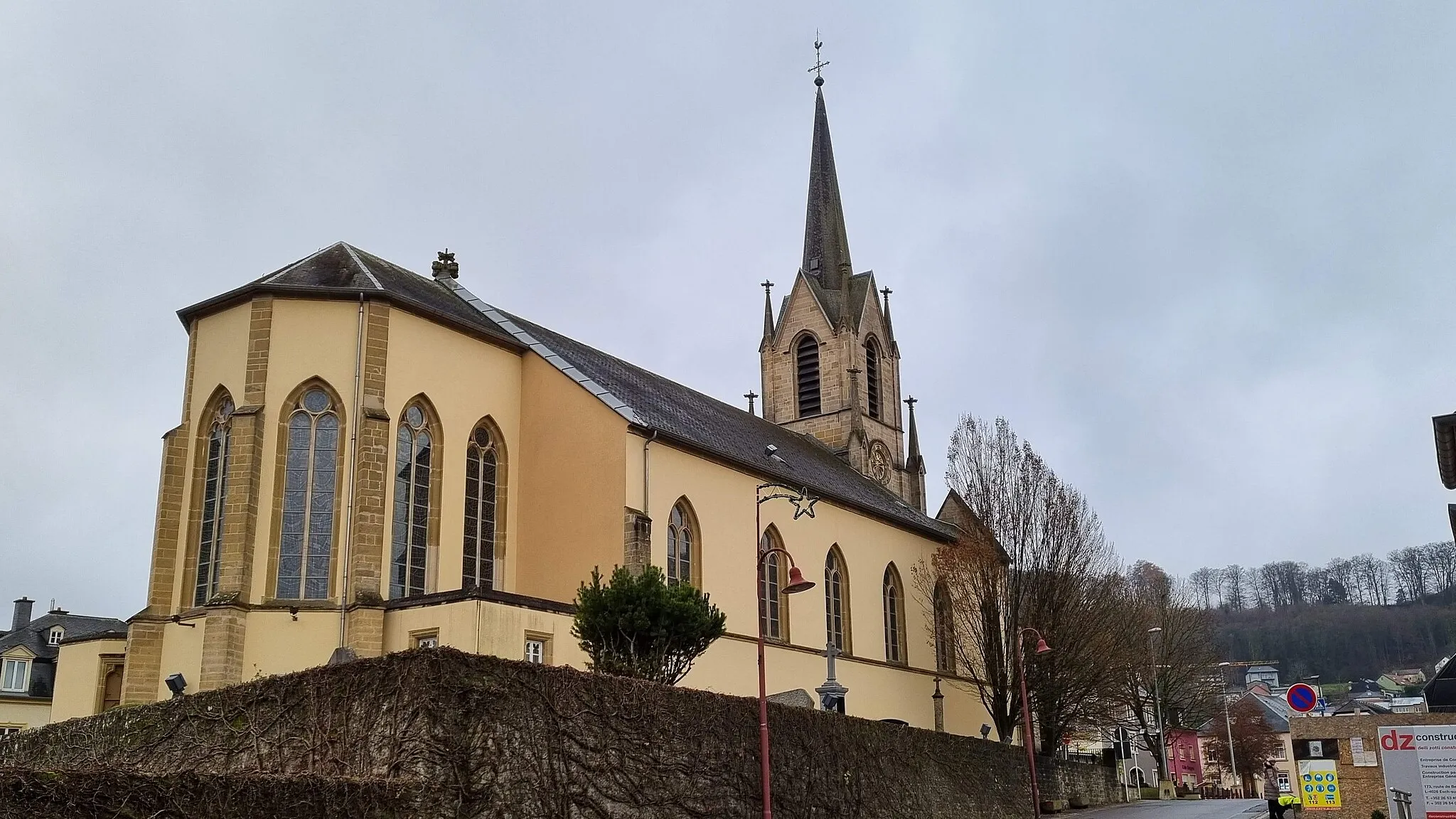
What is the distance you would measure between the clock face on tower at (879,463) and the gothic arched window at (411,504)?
24.9 metres

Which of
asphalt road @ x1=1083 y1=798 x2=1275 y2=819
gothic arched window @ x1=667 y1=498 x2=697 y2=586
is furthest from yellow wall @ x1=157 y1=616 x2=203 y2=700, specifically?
asphalt road @ x1=1083 y1=798 x2=1275 y2=819

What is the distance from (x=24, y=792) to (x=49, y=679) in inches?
1729

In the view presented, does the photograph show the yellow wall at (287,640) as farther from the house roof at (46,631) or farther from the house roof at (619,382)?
the house roof at (46,631)

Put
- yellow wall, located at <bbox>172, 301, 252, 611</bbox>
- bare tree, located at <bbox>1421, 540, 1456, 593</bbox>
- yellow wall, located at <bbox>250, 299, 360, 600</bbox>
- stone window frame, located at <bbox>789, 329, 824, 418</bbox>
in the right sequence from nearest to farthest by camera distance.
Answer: yellow wall, located at <bbox>250, 299, 360, 600</bbox> < yellow wall, located at <bbox>172, 301, 252, 611</bbox> < stone window frame, located at <bbox>789, 329, 824, 418</bbox> < bare tree, located at <bbox>1421, 540, 1456, 593</bbox>

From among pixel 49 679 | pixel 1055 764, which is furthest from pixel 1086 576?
pixel 49 679

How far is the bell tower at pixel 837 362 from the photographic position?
162 ft

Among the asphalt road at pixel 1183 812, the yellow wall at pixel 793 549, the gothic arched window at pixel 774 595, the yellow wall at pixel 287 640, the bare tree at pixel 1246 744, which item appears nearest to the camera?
the yellow wall at pixel 287 640

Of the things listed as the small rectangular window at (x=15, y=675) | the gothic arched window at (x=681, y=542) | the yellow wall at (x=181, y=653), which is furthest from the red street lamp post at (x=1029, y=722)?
the small rectangular window at (x=15, y=675)

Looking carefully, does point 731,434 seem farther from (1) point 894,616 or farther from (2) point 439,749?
(2) point 439,749

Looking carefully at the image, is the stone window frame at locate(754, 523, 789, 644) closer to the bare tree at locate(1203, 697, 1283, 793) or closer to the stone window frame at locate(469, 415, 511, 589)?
the stone window frame at locate(469, 415, 511, 589)

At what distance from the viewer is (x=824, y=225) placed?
2087 inches

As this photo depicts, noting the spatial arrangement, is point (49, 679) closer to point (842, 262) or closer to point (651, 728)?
point (842, 262)

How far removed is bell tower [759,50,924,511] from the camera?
4934 cm

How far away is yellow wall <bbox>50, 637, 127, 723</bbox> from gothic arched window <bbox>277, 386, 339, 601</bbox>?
496 cm
